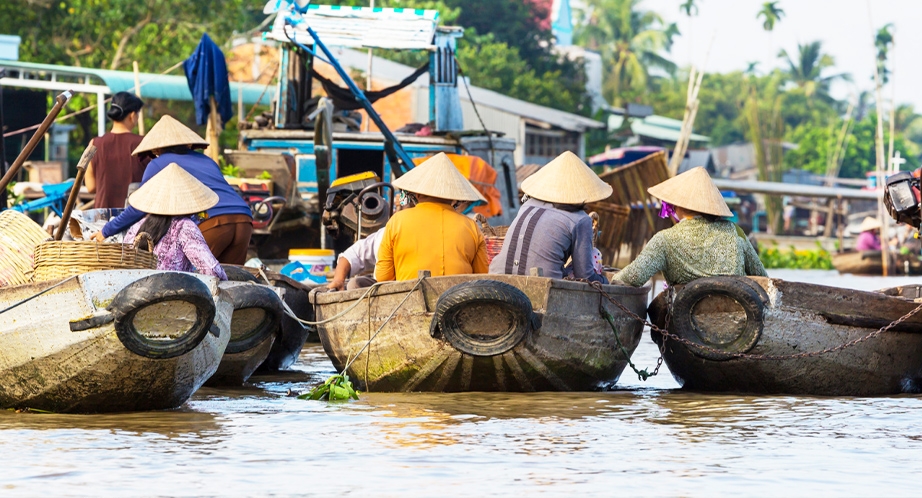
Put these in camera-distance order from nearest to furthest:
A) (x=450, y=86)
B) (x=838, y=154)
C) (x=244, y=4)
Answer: (x=450, y=86), (x=244, y=4), (x=838, y=154)

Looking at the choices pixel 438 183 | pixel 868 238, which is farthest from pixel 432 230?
pixel 868 238

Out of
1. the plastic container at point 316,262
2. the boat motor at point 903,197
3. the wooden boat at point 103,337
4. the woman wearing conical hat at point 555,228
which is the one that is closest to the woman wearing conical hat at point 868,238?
the plastic container at point 316,262

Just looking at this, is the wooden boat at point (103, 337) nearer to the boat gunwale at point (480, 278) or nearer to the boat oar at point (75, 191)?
the boat oar at point (75, 191)

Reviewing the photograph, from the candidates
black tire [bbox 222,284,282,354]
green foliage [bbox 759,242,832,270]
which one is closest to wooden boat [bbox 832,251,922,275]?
green foliage [bbox 759,242,832,270]

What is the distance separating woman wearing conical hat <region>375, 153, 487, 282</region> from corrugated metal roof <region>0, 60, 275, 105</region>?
9.67 metres

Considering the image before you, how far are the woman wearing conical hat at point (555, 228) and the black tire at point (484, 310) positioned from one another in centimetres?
55

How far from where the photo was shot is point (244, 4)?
77.7 feet

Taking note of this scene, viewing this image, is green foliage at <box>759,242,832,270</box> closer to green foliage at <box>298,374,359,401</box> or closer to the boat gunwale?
the boat gunwale

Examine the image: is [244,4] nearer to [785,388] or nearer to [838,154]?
[785,388]

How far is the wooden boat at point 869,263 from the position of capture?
26516mm

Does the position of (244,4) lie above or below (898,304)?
above

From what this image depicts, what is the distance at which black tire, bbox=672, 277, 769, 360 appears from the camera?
7.24 meters

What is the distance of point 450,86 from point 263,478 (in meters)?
9.48

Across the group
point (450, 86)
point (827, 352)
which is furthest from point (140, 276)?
point (450, 86)
